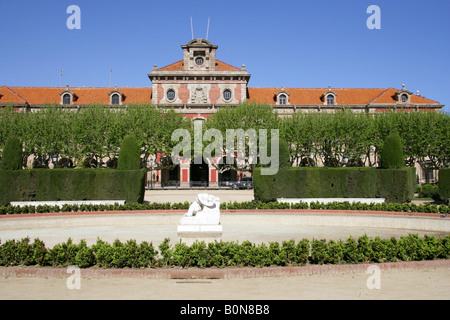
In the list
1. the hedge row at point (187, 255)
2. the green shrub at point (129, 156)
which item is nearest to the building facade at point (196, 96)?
the green shrub at point (129, 156)

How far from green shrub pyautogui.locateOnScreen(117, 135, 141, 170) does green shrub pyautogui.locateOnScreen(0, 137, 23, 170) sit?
665 cm

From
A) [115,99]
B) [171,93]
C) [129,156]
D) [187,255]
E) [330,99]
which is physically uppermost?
[171,93]

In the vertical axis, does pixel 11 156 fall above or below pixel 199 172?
above

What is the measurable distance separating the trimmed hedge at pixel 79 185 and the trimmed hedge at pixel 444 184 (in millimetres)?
20373

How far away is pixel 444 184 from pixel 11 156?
29252 mm

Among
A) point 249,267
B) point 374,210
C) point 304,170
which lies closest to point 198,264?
point 249,267

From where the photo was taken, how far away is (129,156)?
26.4 m

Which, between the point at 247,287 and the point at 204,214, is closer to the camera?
the point at 247,287

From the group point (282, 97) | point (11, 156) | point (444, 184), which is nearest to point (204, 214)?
point (11, 156)

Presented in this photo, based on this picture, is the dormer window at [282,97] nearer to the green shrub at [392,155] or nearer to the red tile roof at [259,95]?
the red tile roof at [259,95]

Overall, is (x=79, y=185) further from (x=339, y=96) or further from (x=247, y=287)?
(x=339, y=96)

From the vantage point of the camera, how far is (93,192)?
1003 inches

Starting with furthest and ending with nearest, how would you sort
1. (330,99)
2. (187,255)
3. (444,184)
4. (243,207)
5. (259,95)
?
(259,95) → (330,99) → (444,184) → (243,207) → (187,255)
